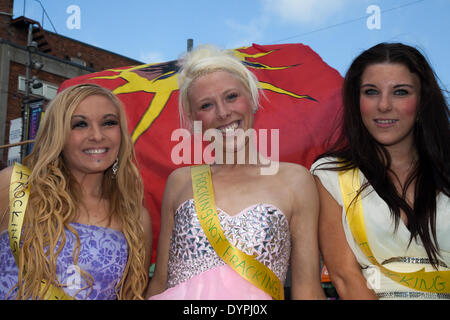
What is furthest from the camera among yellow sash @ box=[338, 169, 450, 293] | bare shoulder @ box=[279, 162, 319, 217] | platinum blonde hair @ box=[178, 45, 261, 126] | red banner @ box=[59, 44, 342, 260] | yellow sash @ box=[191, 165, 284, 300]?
red banner @ box=[59, 44, 342, 260]

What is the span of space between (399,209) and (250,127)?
37.1 inches

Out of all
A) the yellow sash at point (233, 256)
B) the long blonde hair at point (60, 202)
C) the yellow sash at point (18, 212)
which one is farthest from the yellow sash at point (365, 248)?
the yellow sash at point (18, 212)

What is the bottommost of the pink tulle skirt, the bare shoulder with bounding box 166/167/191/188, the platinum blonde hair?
the pink tulle skirt

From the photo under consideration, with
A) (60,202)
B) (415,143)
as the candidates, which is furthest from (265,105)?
(60,202)

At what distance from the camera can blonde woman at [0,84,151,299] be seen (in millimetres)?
2525

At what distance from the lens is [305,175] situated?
2717mm

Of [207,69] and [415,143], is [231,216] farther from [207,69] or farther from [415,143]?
[415,143]

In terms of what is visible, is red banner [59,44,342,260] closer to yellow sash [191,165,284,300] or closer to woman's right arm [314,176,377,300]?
woman's right arm [314,176,377,300]

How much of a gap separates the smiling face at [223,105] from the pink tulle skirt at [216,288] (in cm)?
75

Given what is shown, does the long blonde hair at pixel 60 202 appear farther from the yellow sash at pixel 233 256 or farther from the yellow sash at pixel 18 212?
the yellow sash at pixel 233 256

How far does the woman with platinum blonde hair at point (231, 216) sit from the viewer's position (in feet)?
8.32

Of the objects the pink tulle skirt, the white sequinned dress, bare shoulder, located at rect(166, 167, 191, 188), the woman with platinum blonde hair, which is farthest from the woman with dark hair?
bare shoulder, located at rect(166, 167, 191, 188)

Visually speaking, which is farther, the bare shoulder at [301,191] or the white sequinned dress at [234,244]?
the bare shoulder at [301,191]
